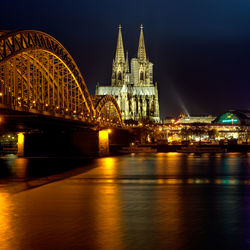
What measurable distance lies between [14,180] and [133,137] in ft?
357

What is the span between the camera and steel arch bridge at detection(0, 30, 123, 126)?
4938cm

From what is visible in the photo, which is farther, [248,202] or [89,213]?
[248,202]

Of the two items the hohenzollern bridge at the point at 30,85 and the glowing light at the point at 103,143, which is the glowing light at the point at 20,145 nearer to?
the hohenzollern bridge at the point at 30,85

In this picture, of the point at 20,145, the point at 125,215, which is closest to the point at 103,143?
the point at 20,145

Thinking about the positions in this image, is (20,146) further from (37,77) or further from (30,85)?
(30,85)

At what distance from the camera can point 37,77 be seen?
254ft

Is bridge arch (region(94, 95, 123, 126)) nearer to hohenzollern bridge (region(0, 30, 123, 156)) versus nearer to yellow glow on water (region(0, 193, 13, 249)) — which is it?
hohenzollern bridge (region(0, 30, 123, 156))

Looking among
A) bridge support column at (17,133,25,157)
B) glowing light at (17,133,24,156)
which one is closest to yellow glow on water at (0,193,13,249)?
bridge support column at (17,133,25,157)

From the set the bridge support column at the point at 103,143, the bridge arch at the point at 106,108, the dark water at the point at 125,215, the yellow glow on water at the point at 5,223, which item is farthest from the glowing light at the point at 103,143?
the yellow glow on water at the point at 5,223

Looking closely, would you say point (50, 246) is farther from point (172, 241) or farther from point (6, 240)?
point (172, 241)

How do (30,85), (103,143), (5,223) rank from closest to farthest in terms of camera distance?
(5,223) → (30,85) → (103,143)

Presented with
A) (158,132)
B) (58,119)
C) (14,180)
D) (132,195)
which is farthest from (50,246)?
(158,132)

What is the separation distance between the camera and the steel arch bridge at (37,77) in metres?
49.4

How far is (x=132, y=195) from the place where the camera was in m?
27.6
